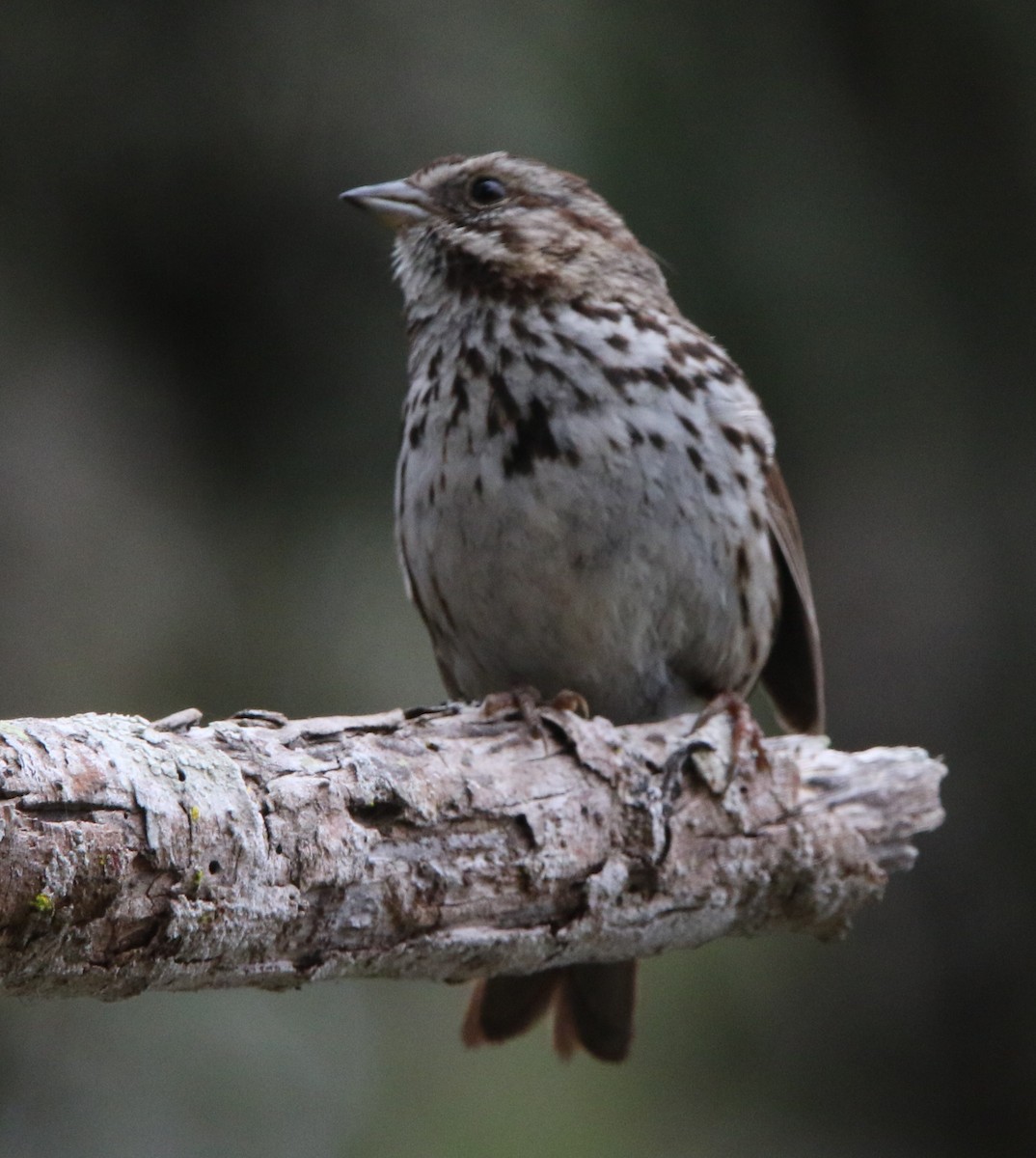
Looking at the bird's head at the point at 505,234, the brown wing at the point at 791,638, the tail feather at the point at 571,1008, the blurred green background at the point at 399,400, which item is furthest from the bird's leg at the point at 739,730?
the blurred green background at the point at 399,400

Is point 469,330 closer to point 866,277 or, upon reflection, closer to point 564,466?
point 564,466

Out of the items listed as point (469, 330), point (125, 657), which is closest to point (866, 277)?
point (469, 330)

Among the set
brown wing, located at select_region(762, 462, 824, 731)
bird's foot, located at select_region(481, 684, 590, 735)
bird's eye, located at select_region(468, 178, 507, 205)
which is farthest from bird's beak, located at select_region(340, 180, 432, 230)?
bird's foot, located at select_region(481, 684, 590, 735)

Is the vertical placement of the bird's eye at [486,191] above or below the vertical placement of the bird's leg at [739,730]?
above

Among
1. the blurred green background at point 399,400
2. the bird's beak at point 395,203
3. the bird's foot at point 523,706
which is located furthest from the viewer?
the blurred green background at point 399,400

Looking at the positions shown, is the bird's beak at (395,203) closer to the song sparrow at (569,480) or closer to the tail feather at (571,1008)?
the song sparrow at (569,480)

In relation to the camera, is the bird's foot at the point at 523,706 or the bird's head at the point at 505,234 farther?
the bird's head at the point at 505,234

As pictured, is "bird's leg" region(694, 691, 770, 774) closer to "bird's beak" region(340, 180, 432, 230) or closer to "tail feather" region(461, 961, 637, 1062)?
"tail feather" region(461, 961, 637, 1062)

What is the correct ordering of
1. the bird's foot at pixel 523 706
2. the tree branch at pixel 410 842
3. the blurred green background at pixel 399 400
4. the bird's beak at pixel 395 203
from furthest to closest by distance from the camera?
the blurred green background at pixel 399 400
the bird's beak at pixel 395 203
the bird's foot at pixel 523 706
the tree branch at pixel 410 842
